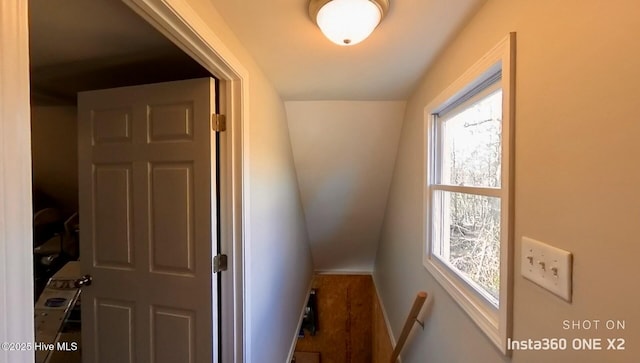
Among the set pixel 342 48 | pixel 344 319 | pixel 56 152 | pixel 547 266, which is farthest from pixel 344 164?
pixel 344 319

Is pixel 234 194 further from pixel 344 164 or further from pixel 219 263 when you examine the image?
pixel 344 164

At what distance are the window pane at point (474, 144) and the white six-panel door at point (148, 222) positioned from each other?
4.16 feet

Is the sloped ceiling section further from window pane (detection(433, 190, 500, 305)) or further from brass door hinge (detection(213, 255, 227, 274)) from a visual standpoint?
brass door hinge (detection(213, 255, 227, 274))

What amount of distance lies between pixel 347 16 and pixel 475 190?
35.2 inches

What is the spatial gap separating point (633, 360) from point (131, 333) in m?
1.95

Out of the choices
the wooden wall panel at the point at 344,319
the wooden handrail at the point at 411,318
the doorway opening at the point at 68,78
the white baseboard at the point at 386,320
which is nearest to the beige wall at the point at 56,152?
the doorway opening at the point at 68,78

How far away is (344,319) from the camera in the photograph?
12.8ft

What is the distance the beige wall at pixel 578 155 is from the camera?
50 centimetres

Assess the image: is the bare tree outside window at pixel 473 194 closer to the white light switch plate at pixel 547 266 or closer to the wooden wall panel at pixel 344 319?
the white light switch plate at pixel 547 266

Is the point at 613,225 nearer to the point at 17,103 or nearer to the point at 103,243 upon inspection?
the point at 17,103

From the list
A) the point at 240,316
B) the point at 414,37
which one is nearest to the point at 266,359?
the point at 240,316

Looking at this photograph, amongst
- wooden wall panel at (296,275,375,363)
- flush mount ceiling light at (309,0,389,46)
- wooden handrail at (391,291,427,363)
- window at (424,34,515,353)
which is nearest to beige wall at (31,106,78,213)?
flush mount ceiling light at (309,0,389,46)

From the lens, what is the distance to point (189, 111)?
1.33 metres

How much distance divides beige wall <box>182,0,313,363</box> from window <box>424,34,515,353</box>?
1033mm
